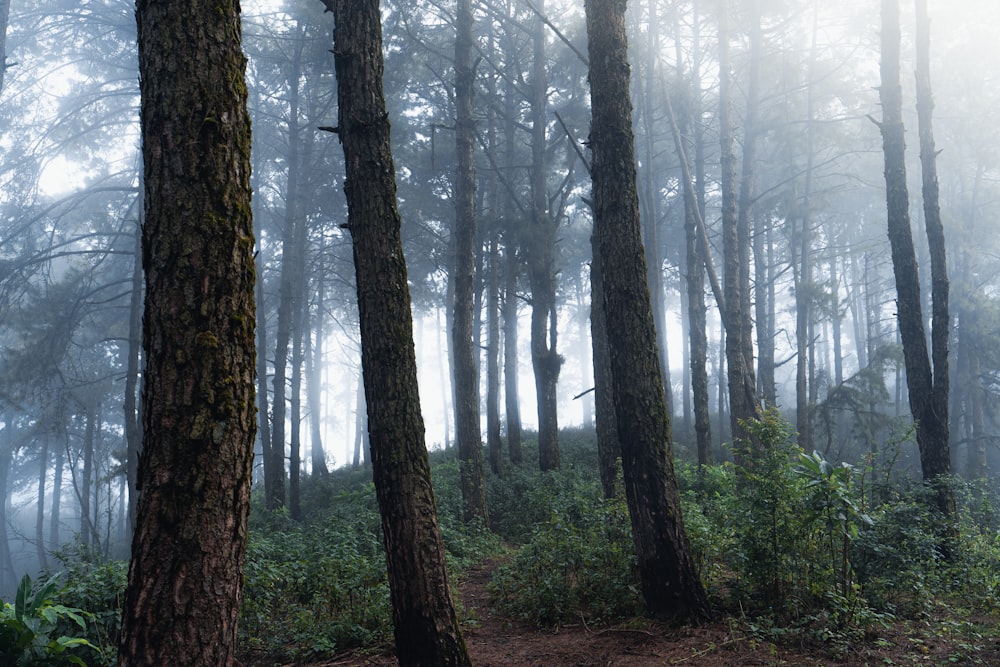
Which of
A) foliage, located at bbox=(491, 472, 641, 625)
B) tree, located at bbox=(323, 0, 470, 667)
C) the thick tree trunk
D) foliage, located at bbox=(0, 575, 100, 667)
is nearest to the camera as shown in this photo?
foliage, located at bbox=(0, 575, 100, 667)

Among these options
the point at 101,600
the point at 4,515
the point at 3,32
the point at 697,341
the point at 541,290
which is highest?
the point at 3,32

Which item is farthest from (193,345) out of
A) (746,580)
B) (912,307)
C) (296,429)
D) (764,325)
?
(764,325)

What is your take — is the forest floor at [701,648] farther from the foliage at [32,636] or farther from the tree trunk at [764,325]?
the tree trunk at [764,325]

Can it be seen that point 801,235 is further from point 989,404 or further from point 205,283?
point 205,283

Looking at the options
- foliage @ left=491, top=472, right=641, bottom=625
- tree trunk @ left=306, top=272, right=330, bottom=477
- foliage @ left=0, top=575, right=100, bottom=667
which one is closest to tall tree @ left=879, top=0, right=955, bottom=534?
foliage @ left=491, top=472, right=641, bottom=625

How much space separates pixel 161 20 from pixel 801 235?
83.4 ft

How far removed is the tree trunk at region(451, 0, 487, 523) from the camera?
491 inches

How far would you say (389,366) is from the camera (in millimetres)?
5098

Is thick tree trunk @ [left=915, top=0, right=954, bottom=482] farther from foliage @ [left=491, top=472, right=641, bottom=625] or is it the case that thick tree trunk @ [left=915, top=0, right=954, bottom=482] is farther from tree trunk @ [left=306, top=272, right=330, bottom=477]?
tree trunk @ [left=306, top=272, right=330, bottom=477]

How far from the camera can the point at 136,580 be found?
2.72 metres

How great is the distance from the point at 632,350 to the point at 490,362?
14.4 meters

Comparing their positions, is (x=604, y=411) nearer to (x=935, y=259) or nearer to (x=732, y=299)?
(x=732, y=299)

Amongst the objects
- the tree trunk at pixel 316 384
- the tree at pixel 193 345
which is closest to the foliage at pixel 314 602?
the tree at pixel 193 345

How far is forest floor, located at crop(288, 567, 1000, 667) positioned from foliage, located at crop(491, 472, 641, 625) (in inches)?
11.2
